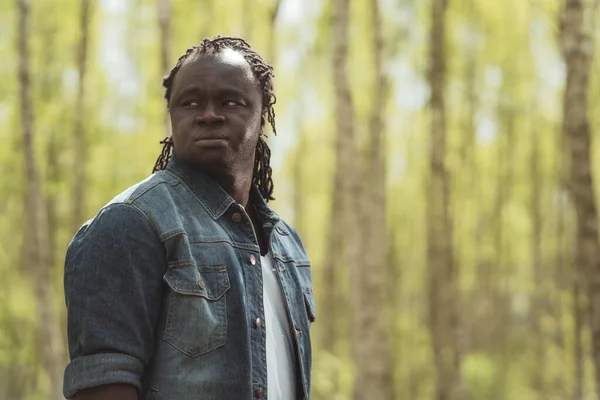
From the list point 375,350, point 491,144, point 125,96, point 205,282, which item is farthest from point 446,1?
point 491,144

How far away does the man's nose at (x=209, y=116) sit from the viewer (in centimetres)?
186

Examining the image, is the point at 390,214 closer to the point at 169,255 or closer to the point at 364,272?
the point at 364,272

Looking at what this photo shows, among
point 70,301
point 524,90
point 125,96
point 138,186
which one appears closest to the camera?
point 70,301

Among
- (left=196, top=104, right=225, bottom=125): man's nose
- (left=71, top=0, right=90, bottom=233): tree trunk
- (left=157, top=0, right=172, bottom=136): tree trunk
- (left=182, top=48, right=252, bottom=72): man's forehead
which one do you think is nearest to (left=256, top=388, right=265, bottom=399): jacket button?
(left=196, top=104, right=225, bottom=125): man's nose

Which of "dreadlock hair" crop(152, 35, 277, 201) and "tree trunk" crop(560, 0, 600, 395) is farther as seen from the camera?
"tree trunk" crop(560, 0, 600, 395)

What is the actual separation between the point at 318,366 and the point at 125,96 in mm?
9018

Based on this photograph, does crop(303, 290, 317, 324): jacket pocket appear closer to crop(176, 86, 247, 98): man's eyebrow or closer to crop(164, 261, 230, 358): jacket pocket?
crop(164, 261, 230, 358): jacket pocket

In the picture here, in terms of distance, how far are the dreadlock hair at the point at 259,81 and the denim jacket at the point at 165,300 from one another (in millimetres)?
316

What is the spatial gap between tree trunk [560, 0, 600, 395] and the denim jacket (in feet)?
18.0

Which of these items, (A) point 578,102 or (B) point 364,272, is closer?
(A) point 578,102

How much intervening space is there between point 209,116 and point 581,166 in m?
5.67

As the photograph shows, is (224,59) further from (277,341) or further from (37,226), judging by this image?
(37,226)

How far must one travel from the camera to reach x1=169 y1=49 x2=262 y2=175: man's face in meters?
1.88

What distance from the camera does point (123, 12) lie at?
63.0 feet
